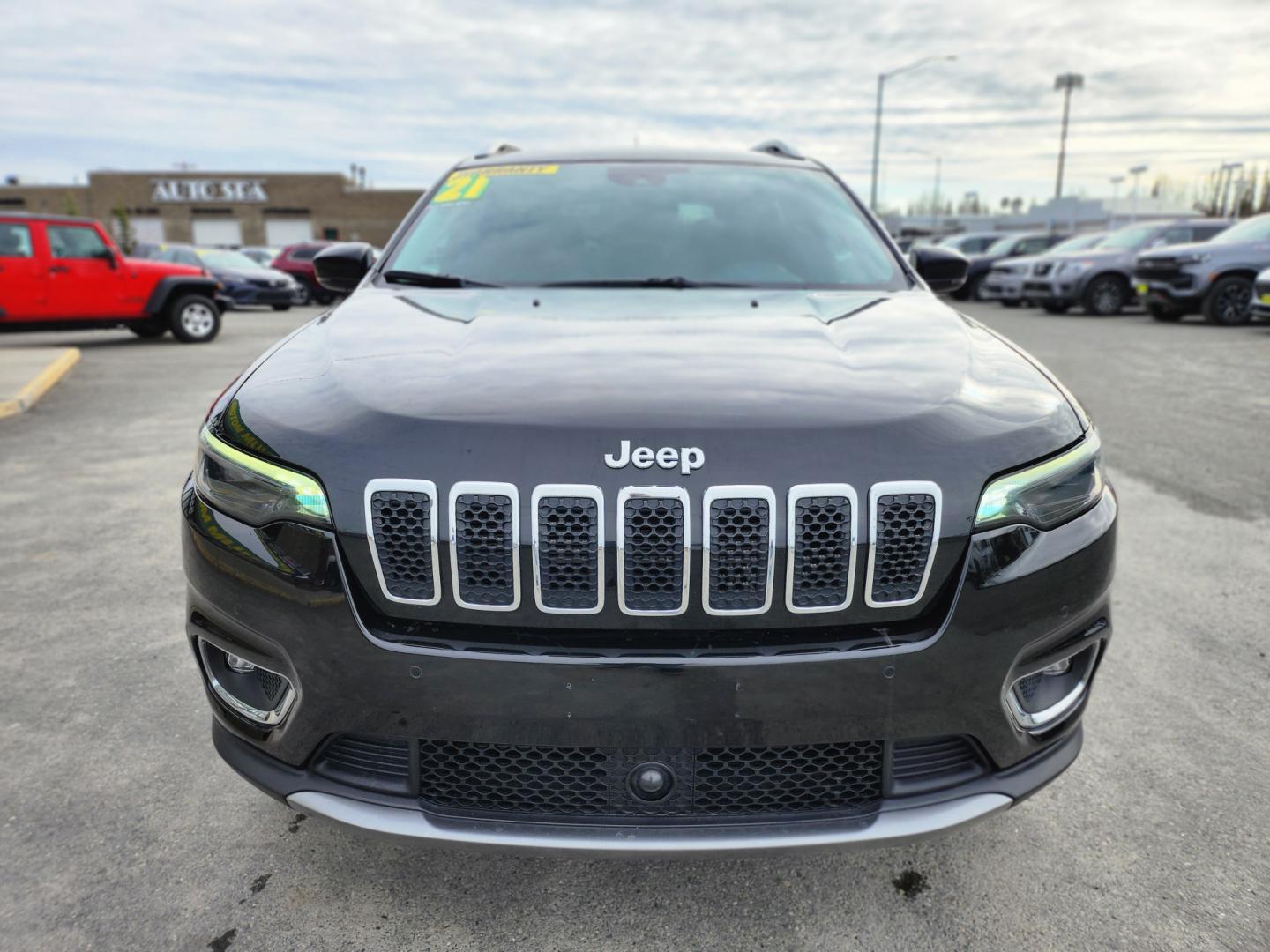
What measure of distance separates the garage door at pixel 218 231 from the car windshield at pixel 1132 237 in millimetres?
59708

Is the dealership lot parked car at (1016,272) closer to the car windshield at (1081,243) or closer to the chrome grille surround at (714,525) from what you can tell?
→ the car windshield at (1081,243)

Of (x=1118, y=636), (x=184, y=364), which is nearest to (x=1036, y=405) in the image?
(x=1118, y=636)

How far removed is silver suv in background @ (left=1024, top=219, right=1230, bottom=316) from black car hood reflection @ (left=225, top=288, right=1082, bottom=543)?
17.1 metres

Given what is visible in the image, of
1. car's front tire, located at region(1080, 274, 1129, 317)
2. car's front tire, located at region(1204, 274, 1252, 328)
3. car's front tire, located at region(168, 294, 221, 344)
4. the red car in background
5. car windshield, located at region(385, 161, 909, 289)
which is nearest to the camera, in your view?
car windshield, located at region(385, 161, 909, 289)

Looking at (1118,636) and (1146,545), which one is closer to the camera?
(1118,636)

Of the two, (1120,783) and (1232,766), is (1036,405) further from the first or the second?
(1232,766)

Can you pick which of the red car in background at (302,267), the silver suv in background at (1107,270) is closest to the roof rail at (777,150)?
the silver suv in background at (1107,270)

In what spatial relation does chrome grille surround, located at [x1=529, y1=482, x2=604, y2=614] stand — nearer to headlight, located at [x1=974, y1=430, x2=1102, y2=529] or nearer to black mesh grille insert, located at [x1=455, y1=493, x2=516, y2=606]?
black mesh grille insert, located at [x1=455, y1=493, x2=516, y2=606]

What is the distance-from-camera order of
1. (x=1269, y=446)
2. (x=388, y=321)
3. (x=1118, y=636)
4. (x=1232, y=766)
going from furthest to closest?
(x=1269, y=446) → (x=1118, y=636) → (x=1232, y=766) → (x=388, y=321)

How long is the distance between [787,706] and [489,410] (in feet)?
2.43

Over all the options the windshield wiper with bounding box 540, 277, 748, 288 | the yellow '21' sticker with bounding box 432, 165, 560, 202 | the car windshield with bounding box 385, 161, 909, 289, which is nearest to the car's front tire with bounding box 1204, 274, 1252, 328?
the car windshield with bounding box 385, 161, 909, 289

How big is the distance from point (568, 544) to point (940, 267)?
7.46ft

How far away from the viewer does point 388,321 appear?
2.35 metres

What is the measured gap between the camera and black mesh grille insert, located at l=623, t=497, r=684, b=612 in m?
1.58
